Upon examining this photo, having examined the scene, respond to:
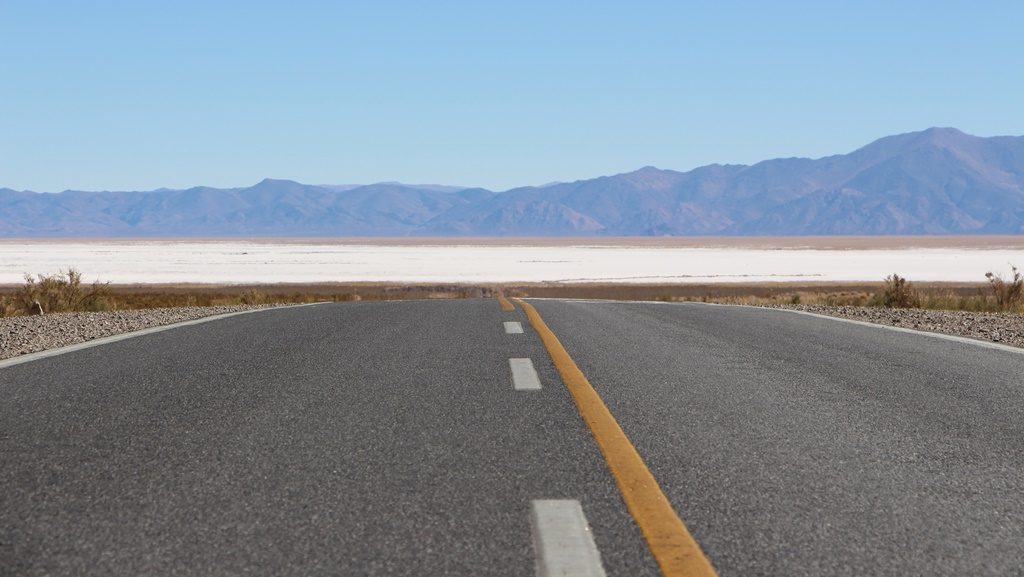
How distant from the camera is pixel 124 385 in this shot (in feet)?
27.2

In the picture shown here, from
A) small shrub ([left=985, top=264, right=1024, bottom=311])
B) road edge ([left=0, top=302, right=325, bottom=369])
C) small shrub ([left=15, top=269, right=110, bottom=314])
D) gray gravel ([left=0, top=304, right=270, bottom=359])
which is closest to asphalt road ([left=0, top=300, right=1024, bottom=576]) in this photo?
road edge ([left=0, top=302, right=325, bottom=369])

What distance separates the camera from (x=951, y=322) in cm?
1692

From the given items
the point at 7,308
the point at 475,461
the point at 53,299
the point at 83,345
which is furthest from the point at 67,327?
the point at 475,461

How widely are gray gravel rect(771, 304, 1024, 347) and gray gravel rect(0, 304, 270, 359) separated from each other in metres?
9.91

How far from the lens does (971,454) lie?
5918mm

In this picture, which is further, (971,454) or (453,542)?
(971,454)

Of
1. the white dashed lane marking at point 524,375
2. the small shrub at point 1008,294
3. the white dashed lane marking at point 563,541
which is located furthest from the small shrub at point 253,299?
the white dashed lane marking at point 563,541

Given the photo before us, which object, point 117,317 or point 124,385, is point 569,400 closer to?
point 124,385

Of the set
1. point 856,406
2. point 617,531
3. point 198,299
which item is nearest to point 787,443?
point 856,406

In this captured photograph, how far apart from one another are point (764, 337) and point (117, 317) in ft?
32.2

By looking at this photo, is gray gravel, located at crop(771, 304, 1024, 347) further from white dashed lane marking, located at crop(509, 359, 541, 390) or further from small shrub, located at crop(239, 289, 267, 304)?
small shrub, located at crop(239, 289, 267, 304)

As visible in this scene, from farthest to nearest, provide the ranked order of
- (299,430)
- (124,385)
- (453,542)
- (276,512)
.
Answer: (124,385) → (299,430) → (276,512) → (453,542)

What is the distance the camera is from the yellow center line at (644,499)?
13.0 feet

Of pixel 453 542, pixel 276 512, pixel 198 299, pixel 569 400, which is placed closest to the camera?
pixel 453 542
